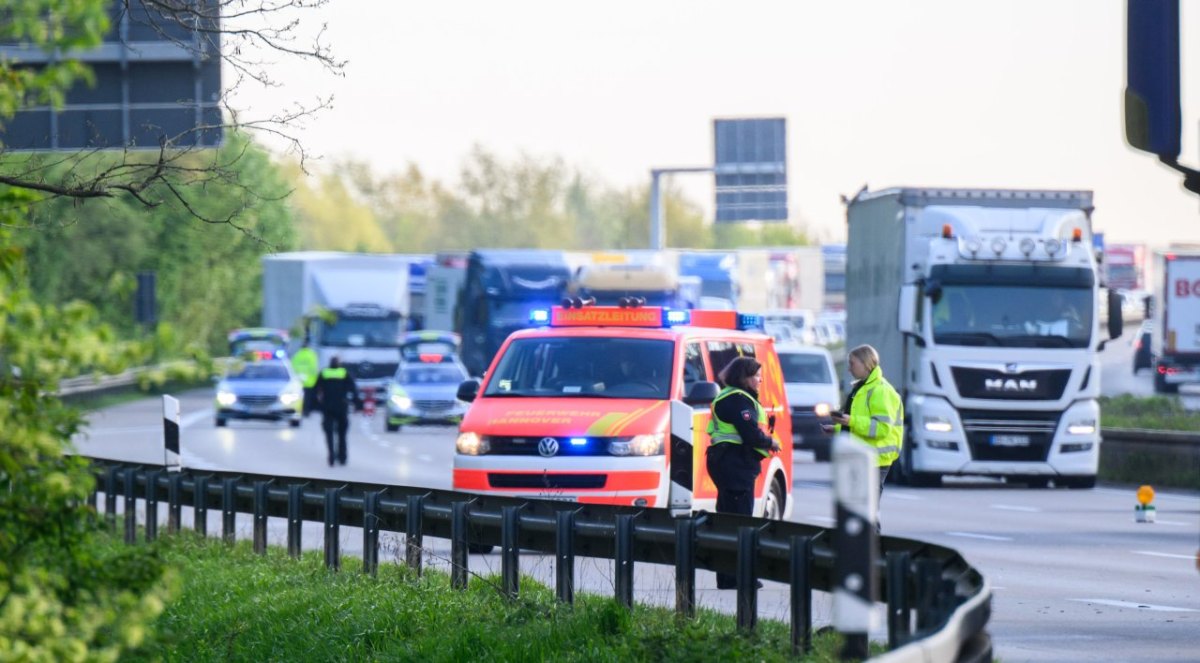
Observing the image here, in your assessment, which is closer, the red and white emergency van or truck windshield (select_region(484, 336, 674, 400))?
the red and white emergency van

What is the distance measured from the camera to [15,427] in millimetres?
5234

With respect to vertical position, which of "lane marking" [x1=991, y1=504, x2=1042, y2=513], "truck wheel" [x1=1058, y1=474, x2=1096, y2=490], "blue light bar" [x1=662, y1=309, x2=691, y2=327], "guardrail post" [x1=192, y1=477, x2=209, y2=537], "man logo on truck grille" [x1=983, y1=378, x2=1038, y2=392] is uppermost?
"blue light bar" [x1=662, y1=309, x2=691, y2=327]

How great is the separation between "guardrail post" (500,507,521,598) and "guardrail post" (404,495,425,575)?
37.7 inches

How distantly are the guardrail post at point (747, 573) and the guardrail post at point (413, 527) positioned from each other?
10.9 feet

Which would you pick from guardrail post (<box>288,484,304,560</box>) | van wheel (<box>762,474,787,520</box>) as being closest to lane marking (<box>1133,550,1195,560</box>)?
van wheel (<box>762,474,787,520</box>)

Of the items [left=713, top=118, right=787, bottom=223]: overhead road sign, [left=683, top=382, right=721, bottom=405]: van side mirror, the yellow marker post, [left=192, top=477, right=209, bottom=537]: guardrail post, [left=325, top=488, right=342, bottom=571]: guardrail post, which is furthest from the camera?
→ [left=713, top=118, right=787, bottom=223]: overhead road sign

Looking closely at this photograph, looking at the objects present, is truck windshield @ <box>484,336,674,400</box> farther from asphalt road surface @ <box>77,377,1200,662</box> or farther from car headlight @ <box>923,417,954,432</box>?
car headlight @ <box>923,417,954,432</box>

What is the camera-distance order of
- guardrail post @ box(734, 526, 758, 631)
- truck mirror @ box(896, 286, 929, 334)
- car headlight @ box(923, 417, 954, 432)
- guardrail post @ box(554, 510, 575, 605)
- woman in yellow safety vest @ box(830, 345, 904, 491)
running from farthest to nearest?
car headlight @ box(923, 417, 954, 432)
truck mirror @ box(896, 286, 929, 334)
woman in yellow safety vest @ box(830, 345, 904, 491)
guardrail post @ box(554, 510, 575, 605)
guardrail post @ box(734, 526, 758, 631)

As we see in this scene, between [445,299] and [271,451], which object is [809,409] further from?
[445,299]

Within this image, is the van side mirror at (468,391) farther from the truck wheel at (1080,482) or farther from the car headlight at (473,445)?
the truck wheel at (1080,482)

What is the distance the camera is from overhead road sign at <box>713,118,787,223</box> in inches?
1992

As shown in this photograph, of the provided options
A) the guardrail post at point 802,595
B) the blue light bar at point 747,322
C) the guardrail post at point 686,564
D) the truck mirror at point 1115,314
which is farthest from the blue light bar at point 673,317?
the truck mirror at point 1115,314

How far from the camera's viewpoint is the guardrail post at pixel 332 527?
45.9 feet

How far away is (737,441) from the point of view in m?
13.3
